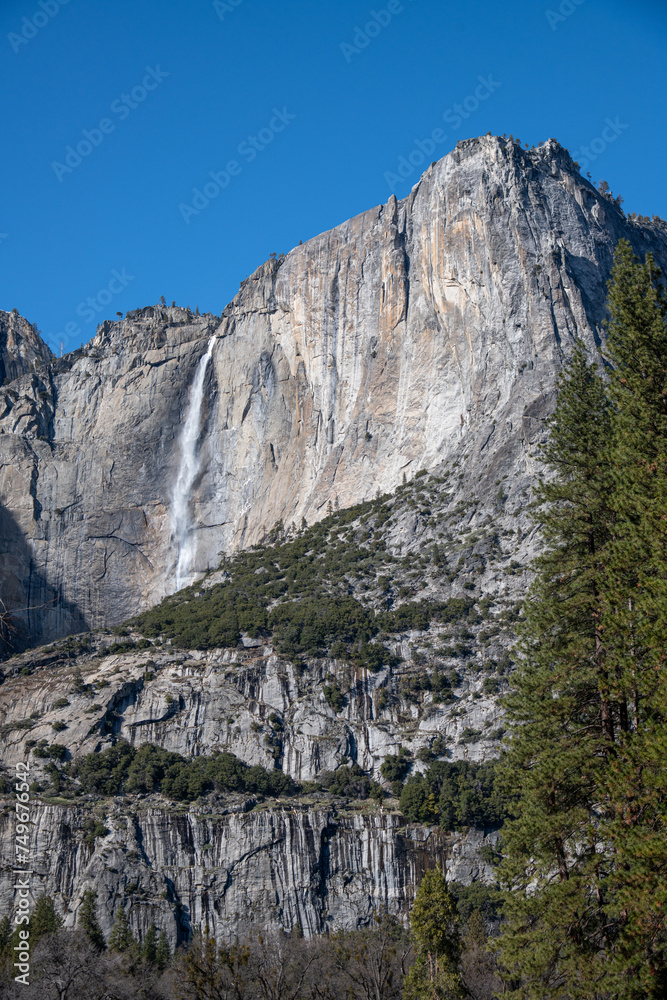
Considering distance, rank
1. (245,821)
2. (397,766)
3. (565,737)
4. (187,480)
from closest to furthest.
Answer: (565,737)
(245,821)
(397,766)
(187,480)

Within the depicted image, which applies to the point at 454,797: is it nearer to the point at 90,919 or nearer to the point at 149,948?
the point at 149,948

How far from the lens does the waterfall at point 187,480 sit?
98.2m

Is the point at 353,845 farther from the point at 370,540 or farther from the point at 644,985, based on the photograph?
the point at 644,985

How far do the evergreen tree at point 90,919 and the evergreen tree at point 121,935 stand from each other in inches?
26.0

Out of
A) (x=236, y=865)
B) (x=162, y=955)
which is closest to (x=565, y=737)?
(x=162, y=955)

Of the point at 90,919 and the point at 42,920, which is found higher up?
the point at 42,920

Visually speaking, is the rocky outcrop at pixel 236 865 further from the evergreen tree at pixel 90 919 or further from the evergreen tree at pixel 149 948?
the evergreen tree at pixel 149 948

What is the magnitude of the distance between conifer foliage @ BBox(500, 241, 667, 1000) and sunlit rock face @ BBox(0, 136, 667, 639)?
165 ft

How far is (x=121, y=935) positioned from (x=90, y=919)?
4423mm

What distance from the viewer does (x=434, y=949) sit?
3575 cm

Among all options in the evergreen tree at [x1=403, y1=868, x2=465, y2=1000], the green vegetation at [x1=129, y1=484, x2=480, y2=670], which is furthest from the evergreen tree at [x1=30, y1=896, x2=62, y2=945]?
the green vegetation at [x1=129, y1=484, x2=480, y2=670]

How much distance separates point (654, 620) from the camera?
19875mm

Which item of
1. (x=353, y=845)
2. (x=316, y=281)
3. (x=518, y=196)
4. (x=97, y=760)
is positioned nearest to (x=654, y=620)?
(x=353, y=845)

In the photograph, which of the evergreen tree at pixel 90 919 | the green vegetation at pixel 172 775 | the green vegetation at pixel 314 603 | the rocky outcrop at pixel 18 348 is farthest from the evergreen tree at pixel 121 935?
the rocky outcrop at pixel 18 348
